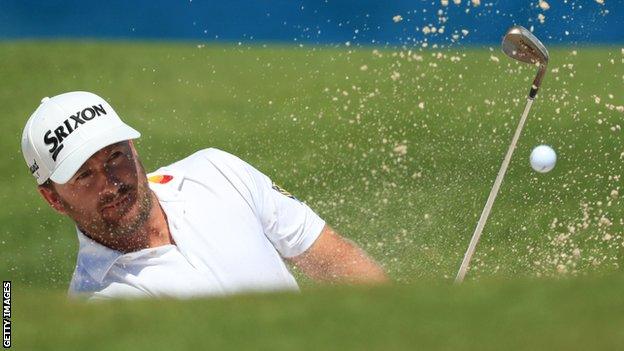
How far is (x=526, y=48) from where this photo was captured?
14.5 ft

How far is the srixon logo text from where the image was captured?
3.78 metres

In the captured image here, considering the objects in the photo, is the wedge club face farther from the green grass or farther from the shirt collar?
the shirt collar

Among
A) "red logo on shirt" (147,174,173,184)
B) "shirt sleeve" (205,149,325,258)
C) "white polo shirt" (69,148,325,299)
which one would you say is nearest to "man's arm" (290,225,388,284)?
"shirt sleeve" (205,149,325,258)

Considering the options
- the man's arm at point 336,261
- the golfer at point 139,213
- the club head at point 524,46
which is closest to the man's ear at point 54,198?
the golfer at point 139,213

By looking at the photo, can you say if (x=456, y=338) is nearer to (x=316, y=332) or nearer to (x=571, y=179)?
(x=316, y=332)

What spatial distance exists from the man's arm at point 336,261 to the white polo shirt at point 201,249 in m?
0.18

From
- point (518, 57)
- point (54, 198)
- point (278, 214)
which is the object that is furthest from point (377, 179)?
point (54, 198)

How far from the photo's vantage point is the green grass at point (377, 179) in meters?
2.28

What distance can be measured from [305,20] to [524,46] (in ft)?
15.1

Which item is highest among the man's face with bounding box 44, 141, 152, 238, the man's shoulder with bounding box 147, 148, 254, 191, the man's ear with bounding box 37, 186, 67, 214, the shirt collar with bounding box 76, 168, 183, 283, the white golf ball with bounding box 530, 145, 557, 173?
the white golf ball with bounding box 530, 145, 557, 173

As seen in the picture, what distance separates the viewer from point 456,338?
2145 millimetres

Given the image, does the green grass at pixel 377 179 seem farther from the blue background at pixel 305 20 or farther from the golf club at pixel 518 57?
the golf club at pixel 518 57

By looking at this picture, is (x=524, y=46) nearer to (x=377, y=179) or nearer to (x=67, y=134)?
(x=67, y=134)

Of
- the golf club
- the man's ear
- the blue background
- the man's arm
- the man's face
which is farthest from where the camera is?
the blue background
